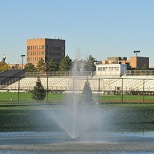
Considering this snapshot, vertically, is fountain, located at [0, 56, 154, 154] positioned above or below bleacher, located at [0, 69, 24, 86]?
below

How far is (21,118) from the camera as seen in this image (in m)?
31.8

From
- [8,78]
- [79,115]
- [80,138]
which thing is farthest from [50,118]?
[8,78]

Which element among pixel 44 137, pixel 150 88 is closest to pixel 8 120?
pixel 44 137

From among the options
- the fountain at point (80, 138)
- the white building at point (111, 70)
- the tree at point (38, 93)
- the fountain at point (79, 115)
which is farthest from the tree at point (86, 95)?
the white building at point (111, 70)

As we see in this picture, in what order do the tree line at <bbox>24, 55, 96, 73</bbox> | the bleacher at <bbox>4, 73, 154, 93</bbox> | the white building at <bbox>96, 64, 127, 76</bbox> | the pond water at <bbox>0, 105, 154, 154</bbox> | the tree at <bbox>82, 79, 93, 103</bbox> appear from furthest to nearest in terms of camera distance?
the tree line at <bbox>24, 55, 96, 73</bbox>
the white building at <bbox>96, 64, 127, 76</bbox>
the bleacher at <bbox>4, 73, 154, 93</bbox>
the tree at <bbox>82, 79, 93, 103</bbox>
the pond water at <bbox>0, 105, 154, 154</bbox>

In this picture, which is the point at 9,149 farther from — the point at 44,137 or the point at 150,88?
the point at 150,88

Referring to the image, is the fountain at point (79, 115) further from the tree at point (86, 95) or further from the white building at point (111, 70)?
the white building at point (111, 70)

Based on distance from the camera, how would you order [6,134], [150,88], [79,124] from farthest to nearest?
[150,88], [79,124], [6,134]

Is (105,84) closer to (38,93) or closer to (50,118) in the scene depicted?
(38,93)

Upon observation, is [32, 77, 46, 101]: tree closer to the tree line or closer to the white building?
the white building

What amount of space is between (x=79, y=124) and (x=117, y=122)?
5.63 meters

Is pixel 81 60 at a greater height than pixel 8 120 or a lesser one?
greater

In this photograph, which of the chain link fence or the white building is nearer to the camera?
the chain link fence

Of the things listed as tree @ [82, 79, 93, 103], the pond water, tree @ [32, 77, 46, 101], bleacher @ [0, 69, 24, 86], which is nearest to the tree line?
bleacher @ [0, 69, 24, 86]
